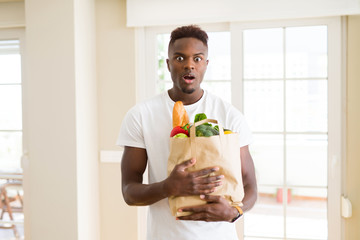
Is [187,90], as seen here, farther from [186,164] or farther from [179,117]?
[186,164]

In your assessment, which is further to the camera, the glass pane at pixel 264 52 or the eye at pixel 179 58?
the glass pane at pixel 264 52

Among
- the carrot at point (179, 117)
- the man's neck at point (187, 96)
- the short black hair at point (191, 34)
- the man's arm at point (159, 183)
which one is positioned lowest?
the man's arm at point (159, 183)

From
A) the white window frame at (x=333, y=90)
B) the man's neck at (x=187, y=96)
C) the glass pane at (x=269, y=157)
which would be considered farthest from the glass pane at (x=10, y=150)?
the man's neck at (x=187, y=96)

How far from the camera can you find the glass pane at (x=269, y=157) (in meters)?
2.76

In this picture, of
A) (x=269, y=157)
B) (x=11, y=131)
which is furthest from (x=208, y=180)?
(x=11, y=131)

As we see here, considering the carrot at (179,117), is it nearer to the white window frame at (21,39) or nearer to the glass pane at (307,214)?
the glass pane at (307,214)

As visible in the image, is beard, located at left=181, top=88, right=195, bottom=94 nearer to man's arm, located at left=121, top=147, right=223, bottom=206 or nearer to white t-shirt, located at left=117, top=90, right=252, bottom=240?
white t-shirt, located at left=117, top=90, right=252, bottom=240

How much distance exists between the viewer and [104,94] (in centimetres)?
→ 296

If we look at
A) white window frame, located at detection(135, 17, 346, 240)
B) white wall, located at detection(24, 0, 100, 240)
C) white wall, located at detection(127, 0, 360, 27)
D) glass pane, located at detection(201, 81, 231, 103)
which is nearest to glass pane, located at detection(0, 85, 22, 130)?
white wall, located at detection(24, 0, 100, 240)

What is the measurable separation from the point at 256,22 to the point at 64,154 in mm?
1786

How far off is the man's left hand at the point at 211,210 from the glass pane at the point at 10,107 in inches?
94.3

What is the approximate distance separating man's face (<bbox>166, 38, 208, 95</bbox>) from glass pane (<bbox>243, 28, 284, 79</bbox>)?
60.7 inches

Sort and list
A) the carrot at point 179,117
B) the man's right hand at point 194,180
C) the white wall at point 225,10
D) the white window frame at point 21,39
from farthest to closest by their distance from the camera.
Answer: the white window frame at point 21,39 < the white wall at point 225,10 < the carrot at point 179,117 < the man's right hand at point 194,180

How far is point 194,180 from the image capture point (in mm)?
1091
